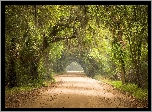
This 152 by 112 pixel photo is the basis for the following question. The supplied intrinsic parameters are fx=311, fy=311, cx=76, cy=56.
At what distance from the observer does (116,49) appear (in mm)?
22328

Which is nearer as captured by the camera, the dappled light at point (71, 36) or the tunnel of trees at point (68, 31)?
the dappled light at point (71, 36)

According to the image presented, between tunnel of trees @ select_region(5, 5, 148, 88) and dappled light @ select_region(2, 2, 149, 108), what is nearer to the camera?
dappled light @ select_region(2, 2, 149, 108)

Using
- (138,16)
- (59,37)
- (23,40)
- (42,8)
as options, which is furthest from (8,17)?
(59,37)

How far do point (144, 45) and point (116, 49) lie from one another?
10.2 ft

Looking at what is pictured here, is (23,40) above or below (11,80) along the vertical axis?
above

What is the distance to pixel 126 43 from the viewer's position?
21.7 meters

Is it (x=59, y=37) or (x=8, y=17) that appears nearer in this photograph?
(x=8, y=17)

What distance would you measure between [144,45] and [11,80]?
8815 millimetres

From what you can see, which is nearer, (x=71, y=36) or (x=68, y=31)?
(x=68, y=31)

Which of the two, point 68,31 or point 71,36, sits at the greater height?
point 68,31
